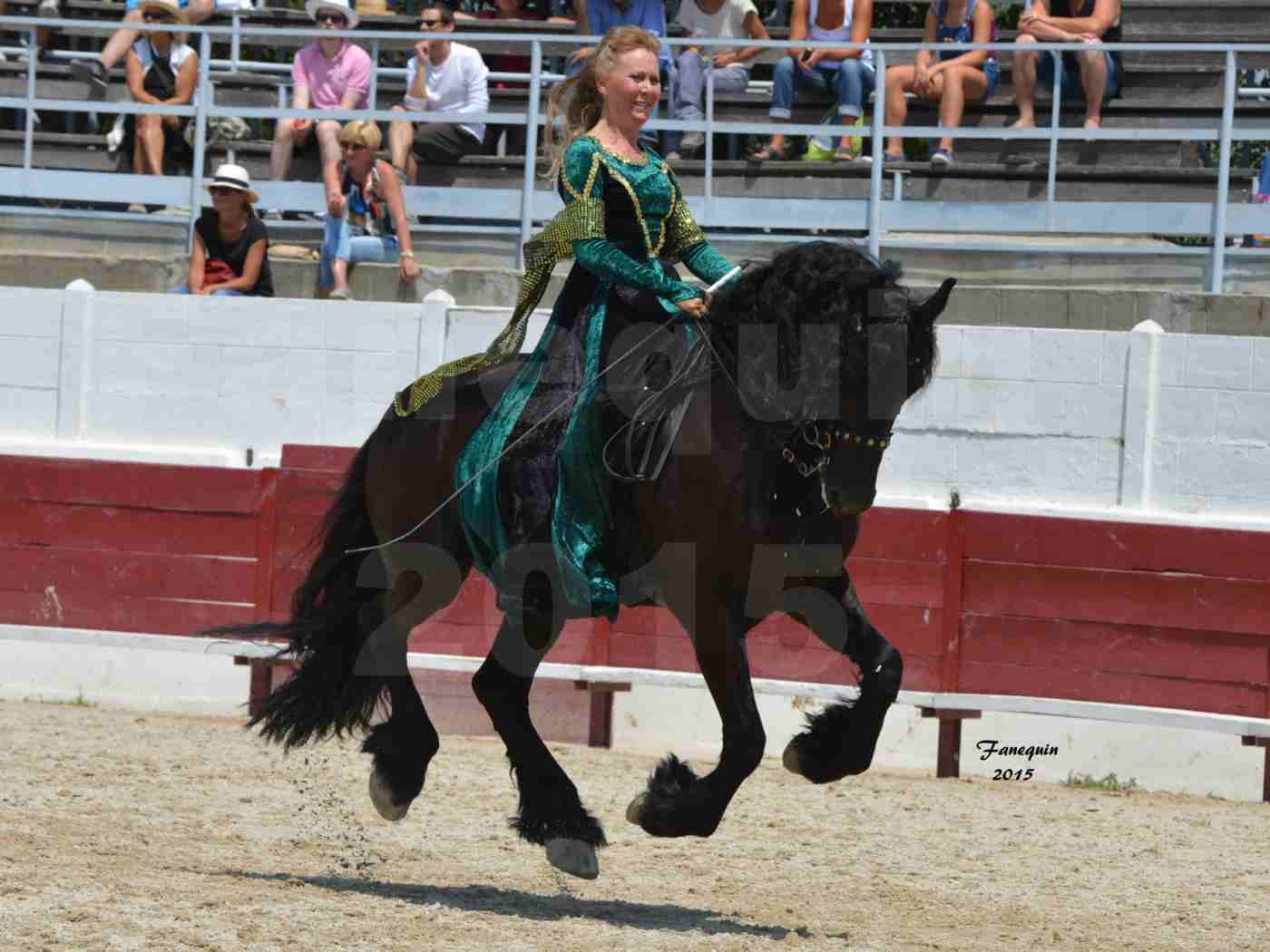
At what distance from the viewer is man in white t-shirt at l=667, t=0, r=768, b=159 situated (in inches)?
403

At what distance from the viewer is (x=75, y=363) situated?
9.35m

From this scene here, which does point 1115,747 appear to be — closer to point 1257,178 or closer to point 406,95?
point 1257,178

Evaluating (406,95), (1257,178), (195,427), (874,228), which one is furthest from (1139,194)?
(195,427)

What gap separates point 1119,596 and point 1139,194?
3154 millimetres

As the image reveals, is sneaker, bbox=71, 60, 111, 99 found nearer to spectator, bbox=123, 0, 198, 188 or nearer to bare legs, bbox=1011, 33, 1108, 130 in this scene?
spectator, bbox=123, 0, 198, 188

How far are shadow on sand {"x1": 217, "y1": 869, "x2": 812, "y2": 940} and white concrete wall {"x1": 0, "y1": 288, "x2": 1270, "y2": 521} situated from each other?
11.2 ft

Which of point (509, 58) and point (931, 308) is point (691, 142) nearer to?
point (509, 58)

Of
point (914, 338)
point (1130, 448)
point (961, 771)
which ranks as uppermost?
point (914, 338)

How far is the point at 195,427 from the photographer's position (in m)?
9.21

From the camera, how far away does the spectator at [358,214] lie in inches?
390

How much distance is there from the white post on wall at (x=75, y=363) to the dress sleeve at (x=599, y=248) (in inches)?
199

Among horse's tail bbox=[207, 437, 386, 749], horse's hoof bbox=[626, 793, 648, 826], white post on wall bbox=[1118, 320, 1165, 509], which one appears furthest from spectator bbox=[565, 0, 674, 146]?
horse's hoof bbox=[626, 793, 648, 826]

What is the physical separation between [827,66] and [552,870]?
230 inches

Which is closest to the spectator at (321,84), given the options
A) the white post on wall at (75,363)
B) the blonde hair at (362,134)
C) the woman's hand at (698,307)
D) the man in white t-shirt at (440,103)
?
the man in white t-shirt at (440,103)
